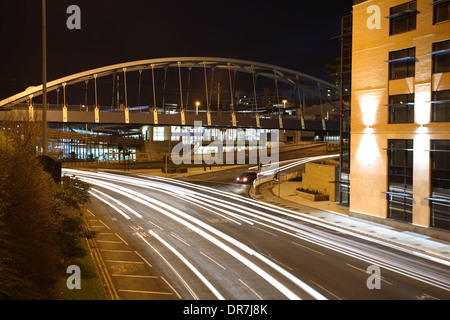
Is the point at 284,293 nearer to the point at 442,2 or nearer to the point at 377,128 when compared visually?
the point at 377,128

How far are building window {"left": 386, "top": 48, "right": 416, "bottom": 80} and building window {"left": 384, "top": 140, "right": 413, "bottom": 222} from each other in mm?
4448

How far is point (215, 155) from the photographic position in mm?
72438

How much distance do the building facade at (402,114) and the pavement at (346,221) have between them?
1.06 m

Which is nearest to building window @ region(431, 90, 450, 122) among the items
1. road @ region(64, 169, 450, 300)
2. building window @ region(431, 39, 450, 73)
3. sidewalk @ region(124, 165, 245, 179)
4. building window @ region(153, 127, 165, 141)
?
building window @ region(431, 39, 450, 73)

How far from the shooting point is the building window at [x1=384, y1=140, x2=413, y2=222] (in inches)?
952

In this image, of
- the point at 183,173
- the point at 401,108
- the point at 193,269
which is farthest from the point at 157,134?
the point at 193,269

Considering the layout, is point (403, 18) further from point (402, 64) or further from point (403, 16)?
point (402, 64)

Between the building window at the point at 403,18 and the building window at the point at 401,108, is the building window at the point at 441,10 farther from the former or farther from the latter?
the building window at the point at 401,108

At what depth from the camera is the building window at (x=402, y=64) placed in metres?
24.2

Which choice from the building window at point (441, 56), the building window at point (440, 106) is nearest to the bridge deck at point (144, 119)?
the building window at point (440, 106)

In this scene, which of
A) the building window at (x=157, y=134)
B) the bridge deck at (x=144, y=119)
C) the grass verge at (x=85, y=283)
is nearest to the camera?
the grass verge at (x=85, y=283)
